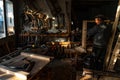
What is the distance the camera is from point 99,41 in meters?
4.59

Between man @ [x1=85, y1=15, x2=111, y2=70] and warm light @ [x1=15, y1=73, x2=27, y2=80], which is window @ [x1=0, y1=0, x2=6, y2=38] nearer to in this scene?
man @ [x1=85, y1=15, x2=111, y2=70]

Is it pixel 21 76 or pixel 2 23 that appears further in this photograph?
pixel 2 23

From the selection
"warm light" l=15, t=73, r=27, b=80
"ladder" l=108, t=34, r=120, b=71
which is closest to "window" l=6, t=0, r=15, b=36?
"warm light" l=15, t=73, r=27, b=80

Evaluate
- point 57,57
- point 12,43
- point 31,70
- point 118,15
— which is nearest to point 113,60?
point 118,15

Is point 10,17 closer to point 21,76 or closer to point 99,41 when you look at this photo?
point 99,41

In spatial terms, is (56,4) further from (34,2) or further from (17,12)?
(17,12)

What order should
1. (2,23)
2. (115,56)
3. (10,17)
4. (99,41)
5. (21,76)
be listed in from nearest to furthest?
(21,76) → (115,56) → (99,41) → (2,23) → (10,17)

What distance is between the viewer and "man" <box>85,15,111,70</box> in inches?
177

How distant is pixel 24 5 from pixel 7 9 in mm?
781

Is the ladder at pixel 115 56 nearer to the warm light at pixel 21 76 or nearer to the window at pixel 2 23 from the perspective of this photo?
the warm light at pixel 21 76

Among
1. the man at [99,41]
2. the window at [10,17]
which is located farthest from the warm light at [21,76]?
the window at [10,17]

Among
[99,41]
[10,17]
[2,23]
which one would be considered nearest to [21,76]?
[99,41]

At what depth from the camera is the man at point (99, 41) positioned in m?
4.48

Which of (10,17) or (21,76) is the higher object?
(10,17)
